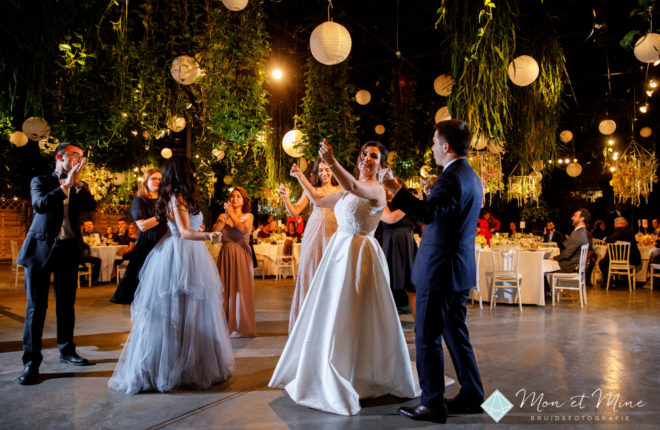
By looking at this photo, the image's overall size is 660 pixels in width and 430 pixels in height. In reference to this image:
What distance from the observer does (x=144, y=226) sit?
12.6 ft

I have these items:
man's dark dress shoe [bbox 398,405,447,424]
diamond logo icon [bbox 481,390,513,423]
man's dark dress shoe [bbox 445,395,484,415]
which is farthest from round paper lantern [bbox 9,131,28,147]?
diamond logo icon [bbox 481,390,513,423]

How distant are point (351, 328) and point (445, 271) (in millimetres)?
677

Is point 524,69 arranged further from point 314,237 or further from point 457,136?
point 314,237

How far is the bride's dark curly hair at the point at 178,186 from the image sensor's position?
3.05 meters

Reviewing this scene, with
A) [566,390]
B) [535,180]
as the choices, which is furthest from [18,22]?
[535,180]

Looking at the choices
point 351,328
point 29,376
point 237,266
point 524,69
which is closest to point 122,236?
point 237,266

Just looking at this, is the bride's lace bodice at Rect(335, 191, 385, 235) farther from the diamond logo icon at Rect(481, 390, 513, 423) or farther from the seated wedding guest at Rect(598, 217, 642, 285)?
the seated wedding guest at Rect(598, 217, 642, 285)

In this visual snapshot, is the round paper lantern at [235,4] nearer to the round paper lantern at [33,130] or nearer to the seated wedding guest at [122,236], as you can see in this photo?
the round paper lantern at [33,130]

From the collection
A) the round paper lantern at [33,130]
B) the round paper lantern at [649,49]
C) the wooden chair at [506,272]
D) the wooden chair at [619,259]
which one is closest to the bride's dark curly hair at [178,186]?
the round paper lantern at [33,130]

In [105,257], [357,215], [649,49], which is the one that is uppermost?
[649,49]

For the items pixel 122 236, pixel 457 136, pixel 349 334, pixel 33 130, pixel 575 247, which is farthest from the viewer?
pixel 122 236

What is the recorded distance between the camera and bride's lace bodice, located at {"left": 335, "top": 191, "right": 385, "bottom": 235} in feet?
9.24

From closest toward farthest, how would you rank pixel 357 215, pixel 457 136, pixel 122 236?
1. pixel 457 136
2. pixel 357 215
3. pixel 122 236

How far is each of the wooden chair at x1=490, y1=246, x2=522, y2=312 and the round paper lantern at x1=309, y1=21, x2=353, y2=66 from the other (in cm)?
383
